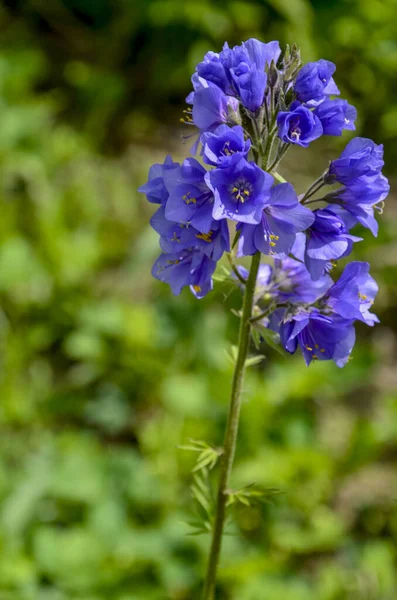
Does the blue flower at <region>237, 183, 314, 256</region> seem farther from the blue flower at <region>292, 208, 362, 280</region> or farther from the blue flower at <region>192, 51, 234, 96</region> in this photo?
the blue flower at <region>192, 51, 234, 96</region>

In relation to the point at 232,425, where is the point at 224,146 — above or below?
above

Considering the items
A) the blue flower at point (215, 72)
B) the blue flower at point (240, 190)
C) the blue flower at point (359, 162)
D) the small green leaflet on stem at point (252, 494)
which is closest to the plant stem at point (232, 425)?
the small green leaflet on stem at point (252, 494)

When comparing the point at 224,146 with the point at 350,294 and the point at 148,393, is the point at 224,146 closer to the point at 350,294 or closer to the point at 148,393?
the point at 350,294

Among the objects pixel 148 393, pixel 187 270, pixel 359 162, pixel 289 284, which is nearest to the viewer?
pixel 359 162

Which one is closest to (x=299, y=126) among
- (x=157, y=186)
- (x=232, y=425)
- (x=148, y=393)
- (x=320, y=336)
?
(x=157, y=186)

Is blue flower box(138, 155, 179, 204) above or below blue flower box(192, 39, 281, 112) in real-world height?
Result: below

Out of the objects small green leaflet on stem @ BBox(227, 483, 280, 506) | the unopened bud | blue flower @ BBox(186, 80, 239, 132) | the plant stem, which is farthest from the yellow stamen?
small green leaflet on stem @ BBox(227, 483, 280, 506)
